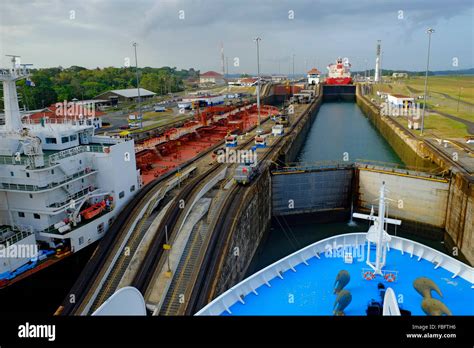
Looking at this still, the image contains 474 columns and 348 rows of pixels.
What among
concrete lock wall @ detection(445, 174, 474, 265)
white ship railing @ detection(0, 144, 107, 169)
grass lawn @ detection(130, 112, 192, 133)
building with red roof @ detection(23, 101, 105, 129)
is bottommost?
concrete lock wall @ detection(445, 174, 474, 265)

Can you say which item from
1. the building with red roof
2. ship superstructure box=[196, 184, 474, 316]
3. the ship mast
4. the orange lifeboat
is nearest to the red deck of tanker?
the building with red roof

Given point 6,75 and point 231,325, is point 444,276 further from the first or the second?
point 6,75

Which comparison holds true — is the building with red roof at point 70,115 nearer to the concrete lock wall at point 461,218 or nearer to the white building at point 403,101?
the concrete lock wall at point 461,218

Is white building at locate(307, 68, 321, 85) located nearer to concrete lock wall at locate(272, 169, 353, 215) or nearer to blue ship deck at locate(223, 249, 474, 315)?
concrete lock wall at locate(272, 169, 353, 215)

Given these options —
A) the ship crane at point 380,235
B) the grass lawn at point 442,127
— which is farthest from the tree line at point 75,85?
the grass lawn at point 442,127

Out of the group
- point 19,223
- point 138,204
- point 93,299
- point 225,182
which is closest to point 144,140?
point 225,182

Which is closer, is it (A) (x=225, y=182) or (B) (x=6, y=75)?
(B) (x=6, y=75)
